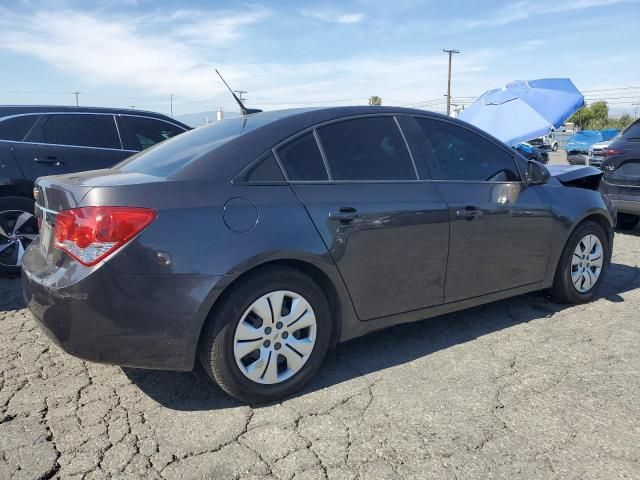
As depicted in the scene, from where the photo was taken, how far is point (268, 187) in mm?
2939

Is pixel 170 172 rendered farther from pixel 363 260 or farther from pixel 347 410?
pixel 347 410

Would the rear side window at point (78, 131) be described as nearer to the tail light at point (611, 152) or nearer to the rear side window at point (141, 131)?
the rear side window at point (141, 131)

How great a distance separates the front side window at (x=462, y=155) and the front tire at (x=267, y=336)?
1310mm

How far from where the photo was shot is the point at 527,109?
11.6 m

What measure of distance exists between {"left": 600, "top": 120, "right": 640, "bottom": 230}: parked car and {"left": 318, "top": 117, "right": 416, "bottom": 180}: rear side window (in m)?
5.04

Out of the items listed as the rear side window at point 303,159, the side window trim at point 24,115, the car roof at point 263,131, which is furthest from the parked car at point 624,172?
the side window trim at point 24,115

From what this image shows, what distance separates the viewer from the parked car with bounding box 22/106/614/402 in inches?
103

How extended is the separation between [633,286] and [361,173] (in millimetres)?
3311

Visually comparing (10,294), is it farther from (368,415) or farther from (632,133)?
(632,133)

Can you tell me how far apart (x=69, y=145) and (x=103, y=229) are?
3.48 meters

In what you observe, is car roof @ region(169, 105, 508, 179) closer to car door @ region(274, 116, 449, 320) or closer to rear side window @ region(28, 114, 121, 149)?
car door @ region(274, 116, 449, 320)

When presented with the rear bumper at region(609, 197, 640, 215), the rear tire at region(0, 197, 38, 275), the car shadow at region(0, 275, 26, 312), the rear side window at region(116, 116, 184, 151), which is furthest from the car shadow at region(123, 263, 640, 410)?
the rear side window at region(116, 116, 184, 151)

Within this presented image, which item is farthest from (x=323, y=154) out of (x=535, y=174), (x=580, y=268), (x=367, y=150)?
(x=580, y=268)

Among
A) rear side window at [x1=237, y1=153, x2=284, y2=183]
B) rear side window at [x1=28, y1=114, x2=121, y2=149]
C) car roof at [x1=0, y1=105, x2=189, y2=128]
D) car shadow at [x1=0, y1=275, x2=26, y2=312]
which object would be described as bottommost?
car shadow at [x1=0, y1=275, x2=26, y2=312]
